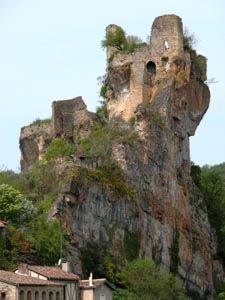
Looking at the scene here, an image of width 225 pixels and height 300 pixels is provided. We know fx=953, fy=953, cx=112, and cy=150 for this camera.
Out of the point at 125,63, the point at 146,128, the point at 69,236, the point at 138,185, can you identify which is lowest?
the point at 69,236

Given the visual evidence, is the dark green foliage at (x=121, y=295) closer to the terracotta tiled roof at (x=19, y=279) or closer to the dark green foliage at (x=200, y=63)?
the terracotta tiled roof at (x=19, y=279)

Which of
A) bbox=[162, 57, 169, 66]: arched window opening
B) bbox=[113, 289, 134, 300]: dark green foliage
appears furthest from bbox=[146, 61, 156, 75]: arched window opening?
bbox=[113, 289, 134, 300]: dark green foliage

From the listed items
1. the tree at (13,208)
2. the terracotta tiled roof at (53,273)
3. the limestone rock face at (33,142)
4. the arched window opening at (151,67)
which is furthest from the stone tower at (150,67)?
the terracotta tiled roof at (53,273)

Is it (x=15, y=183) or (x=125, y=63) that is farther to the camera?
(x=125, y=63)

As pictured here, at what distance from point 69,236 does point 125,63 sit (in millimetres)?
27800

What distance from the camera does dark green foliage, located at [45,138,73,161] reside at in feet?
282

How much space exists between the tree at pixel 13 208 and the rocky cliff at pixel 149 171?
1965 mm

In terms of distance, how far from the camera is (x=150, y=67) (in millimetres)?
93188

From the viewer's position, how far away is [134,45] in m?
95.2

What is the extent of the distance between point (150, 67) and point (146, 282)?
2971 centimetres

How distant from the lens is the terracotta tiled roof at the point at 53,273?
59453 mm

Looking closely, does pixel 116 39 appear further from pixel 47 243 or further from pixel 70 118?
pixel 47 243

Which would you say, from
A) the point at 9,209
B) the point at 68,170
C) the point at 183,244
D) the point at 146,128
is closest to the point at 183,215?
the point at 183,244

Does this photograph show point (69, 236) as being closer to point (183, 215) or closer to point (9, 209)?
point (9, 209)
